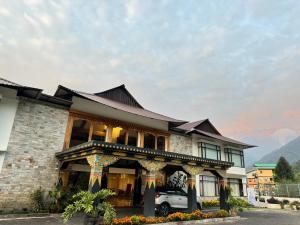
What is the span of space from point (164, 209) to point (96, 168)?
5.66 metres

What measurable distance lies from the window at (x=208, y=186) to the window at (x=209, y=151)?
86.2 inches

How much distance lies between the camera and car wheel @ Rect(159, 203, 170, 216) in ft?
43.0

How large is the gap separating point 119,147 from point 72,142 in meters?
10.2

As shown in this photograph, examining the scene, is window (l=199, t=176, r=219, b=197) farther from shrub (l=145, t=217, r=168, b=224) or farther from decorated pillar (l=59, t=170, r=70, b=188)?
decorated pillar (l=59, t=170, r=70, b=188)

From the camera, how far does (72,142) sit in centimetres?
1941

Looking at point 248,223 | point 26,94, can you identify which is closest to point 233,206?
point 248,223

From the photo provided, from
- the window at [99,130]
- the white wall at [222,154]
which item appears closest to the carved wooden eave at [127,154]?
the window at [99,130]

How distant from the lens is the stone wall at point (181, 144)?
2055 cm

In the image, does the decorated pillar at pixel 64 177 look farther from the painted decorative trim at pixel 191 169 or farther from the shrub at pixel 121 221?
the painted decorative trim at pixel 191 169

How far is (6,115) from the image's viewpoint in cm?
1301

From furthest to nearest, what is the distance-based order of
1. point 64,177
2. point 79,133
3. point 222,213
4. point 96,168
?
1. point 79,133
2. point 64,177
3. point 222,213
4. point 96,168

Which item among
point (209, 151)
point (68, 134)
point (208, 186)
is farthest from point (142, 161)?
point (209, 151)

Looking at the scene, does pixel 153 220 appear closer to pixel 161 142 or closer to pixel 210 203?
pixel 161 142

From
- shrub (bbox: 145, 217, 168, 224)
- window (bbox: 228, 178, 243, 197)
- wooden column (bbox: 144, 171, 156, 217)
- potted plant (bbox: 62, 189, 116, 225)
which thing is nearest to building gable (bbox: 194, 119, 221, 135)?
window (bbox: 228, 178, 243, 197)
